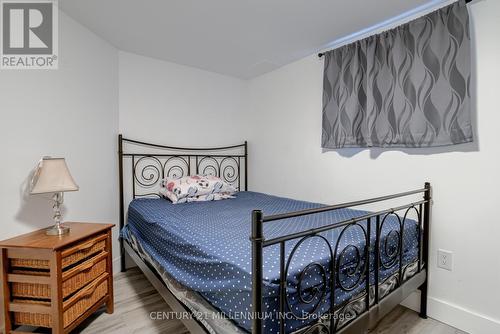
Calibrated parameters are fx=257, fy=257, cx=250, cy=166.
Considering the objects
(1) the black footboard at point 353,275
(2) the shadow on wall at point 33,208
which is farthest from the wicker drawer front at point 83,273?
(1) the black footboard at point 353,275

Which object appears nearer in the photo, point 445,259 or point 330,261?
point 330,261

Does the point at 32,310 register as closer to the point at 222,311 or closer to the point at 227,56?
the point at 222,311

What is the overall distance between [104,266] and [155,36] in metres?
1.92

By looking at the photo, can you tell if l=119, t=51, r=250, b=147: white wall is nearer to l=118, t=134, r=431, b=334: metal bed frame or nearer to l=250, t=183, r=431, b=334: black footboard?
l=118, t=134, r=431, b=334: metal bed frame

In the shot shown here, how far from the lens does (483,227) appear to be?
5.14 ft

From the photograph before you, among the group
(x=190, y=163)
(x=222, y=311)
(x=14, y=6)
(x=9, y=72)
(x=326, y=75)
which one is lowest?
(x=222, y=311)

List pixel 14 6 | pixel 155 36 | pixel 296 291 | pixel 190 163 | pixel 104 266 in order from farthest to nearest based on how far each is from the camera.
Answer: pixel 190 163 → pixel 155 36 → pixel 104 266 → pixel 14 6 → pixel 296 291

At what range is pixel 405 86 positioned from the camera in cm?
185

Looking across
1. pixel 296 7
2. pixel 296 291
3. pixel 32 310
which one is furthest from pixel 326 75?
pixel 32 310

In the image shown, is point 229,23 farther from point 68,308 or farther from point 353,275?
point 68,308

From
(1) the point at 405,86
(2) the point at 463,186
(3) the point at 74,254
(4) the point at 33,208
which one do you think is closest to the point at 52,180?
(4) the point at 33,208

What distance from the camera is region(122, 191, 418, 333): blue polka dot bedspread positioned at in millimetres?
977

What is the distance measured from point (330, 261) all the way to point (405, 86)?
1.45 metres

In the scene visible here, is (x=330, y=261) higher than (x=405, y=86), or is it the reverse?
(x=405, y=86)
